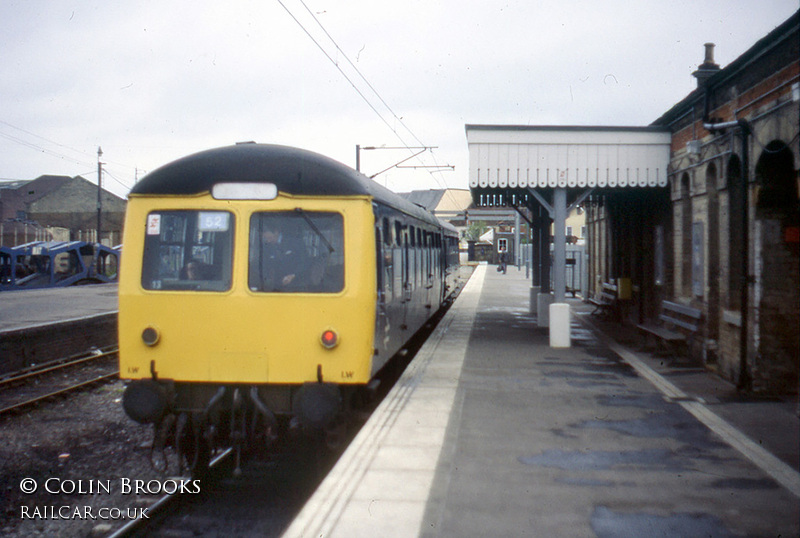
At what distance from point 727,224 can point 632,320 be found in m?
6.56

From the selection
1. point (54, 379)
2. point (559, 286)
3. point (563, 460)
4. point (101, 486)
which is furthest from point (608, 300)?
point (101, 486)

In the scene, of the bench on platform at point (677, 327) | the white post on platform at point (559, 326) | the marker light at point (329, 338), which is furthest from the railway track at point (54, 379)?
the bench on platform at point (677, 327)

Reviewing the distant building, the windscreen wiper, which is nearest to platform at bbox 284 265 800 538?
the windscreen wiper

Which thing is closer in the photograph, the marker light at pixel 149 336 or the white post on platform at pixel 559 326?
the marker light at pixel 149 336

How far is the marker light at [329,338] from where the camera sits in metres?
6.11

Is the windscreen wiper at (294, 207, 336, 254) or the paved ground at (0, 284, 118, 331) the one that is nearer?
the windscreen wiper at (294, 207, 336, 254)

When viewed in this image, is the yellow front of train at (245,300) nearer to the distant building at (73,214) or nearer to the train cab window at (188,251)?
the train cab window at (188,251)

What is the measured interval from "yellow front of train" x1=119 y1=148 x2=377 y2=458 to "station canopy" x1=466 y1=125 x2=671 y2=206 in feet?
21.9

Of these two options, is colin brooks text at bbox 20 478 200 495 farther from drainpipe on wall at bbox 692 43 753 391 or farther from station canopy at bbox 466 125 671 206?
station canopy at bbox 466 125 671 206

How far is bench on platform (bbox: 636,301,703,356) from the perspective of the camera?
1095 centimetres

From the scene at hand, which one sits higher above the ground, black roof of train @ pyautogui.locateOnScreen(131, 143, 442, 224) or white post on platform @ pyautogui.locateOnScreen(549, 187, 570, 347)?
black roof of train @ pyautogui.locateOnScreen(131, 143, 442, 224)

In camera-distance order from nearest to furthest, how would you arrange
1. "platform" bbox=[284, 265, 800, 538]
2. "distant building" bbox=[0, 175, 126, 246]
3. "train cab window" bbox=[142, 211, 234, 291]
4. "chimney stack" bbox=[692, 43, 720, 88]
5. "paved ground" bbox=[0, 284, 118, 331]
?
1. "platform" bbox=[284, 265, 800, 538]
2. "train cab window" bbox=[142, 211, 234, 291]
3. "chimney stack" bbox=[692, 43, 720, 88]
4. "paved ground" bbox=[0, 284, 118, 331]
5. "distant building" bbox=[0, 175, 126, 246]

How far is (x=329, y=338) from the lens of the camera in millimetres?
6121

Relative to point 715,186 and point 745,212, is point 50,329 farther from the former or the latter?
point 745,212
